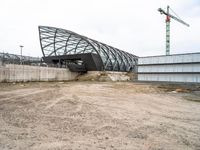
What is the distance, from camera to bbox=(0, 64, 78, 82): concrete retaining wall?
29441 millimetres

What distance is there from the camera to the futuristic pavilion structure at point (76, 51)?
155 feet

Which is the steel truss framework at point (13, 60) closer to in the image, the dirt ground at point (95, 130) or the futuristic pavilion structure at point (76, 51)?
the futuristic pavilion structure at point (76, 51)

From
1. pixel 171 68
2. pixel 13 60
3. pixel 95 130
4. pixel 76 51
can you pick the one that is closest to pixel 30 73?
pixel 13 60

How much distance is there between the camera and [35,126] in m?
7.49

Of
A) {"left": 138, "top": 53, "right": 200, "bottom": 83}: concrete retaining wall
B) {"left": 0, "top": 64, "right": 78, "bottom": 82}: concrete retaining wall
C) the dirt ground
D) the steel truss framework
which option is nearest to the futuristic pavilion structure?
{"left": 0, "top": 64, "right": 78, "bottom": 82}: concrete retaining wall

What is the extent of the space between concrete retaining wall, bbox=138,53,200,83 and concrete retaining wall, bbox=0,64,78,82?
16.3 m

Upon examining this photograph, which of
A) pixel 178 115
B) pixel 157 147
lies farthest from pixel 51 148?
pixel 178 115

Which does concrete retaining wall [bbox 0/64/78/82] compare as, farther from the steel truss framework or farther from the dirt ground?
the dirt ground

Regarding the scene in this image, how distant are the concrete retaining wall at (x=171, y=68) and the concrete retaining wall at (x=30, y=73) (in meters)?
16.3

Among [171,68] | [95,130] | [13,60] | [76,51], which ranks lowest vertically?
[95,130]

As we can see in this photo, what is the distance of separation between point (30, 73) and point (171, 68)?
23.4 meters

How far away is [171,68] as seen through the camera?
1283 inches

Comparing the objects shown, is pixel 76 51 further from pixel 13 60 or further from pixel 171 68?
pixel 171 68

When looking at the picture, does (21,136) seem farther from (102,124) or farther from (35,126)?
(102,124)
